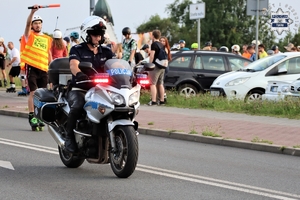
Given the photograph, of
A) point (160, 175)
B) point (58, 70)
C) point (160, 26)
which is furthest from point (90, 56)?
point (160, 26)

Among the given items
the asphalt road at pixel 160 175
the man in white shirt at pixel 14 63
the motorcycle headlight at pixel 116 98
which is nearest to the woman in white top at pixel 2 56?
the man in white shirt at pixel 14 63

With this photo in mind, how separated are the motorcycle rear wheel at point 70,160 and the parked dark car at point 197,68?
1177 cm

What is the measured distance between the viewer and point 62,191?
316 inches

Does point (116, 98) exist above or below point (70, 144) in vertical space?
above

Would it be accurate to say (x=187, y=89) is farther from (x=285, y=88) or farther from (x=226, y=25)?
(x=226, y=25)

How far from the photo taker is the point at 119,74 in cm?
855

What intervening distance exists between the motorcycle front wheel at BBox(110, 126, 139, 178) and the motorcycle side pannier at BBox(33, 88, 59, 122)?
1384mm

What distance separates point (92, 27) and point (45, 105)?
4.21ft

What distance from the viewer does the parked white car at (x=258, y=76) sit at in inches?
772

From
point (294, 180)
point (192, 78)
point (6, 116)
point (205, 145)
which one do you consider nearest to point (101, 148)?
point (294, 180)

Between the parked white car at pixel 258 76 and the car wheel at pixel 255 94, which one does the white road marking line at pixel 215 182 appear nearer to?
the parked white car at pixel 258 76

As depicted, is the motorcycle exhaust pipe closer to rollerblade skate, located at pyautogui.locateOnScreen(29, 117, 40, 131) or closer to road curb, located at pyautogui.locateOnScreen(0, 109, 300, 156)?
road curb, located at pyautogui.locateOnScreen(0, 109, 300, 156)

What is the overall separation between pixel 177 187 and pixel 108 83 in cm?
135

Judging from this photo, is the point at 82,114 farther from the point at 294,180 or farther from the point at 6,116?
the point at 6,116
